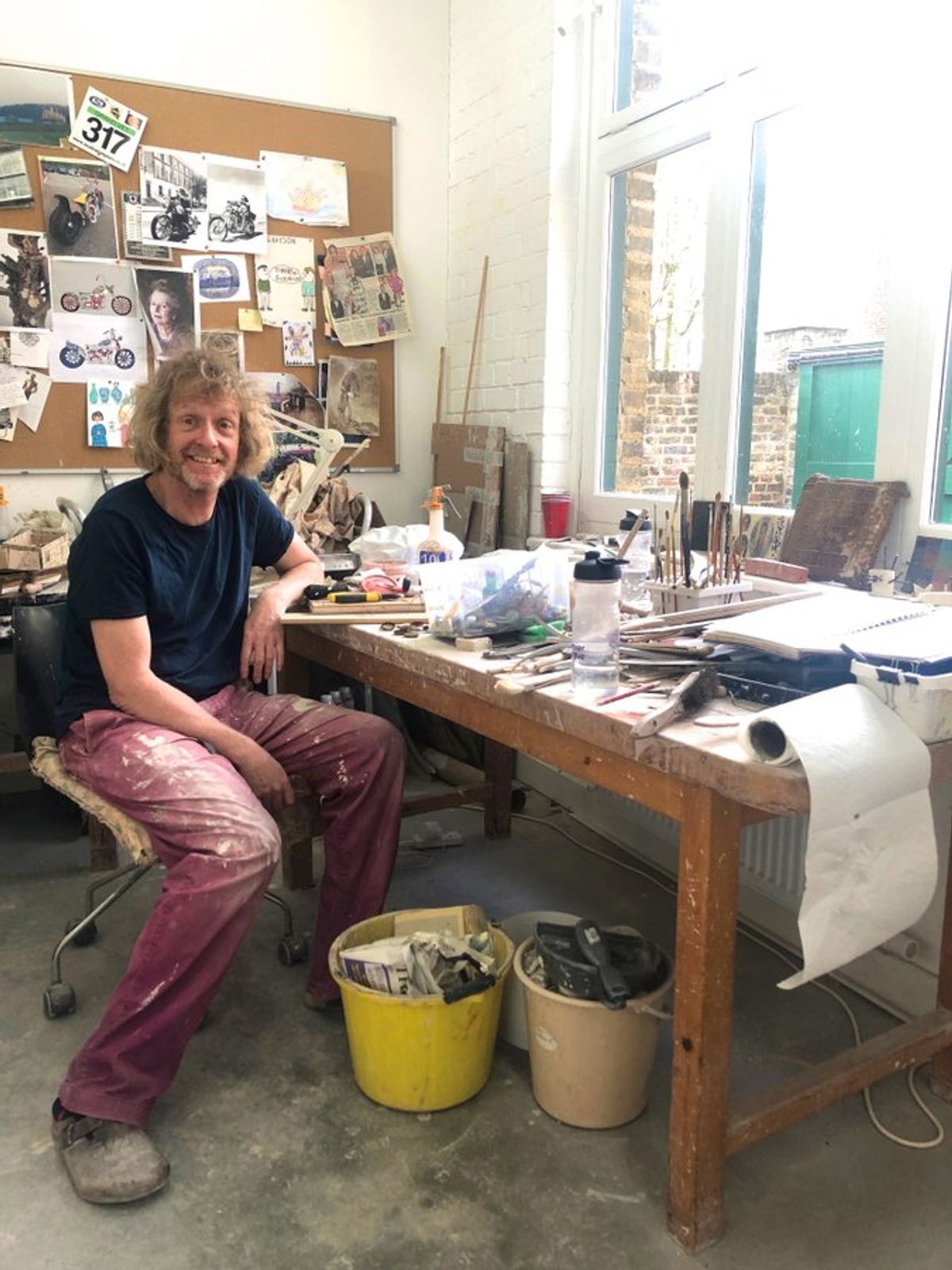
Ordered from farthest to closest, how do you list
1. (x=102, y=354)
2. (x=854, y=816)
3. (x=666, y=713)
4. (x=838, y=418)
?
(x=102, y=354) < (x=838, y=418) < (x=666, y=713) < (x=854, y=816)

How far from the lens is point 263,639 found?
2057mm

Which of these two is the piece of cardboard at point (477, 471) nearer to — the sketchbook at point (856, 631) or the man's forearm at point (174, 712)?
the man's forearm at point (174, 712)

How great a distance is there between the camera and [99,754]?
5.88 feet

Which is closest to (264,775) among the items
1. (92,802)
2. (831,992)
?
(92,802)

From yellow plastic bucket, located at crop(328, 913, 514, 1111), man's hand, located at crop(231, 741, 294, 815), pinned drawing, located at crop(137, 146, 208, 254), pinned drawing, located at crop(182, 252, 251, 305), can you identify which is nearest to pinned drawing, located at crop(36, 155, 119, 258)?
pinned drawing, located at crop(137, 146, 208, 254)

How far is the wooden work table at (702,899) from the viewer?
125cm

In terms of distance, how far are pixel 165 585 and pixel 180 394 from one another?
0.37 m

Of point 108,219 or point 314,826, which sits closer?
point 314,826

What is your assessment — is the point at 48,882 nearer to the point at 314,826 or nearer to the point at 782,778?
the point at 314,826

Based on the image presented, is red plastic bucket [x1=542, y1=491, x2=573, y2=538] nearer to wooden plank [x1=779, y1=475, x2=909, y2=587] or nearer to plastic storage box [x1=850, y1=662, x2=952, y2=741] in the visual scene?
wooden plank [x1=779, y1=475, x2=909, y2=587]

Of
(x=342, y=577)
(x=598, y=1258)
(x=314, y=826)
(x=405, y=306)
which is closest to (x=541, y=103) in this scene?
(x=405, y=306)

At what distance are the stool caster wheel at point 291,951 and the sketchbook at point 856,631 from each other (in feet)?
4.03

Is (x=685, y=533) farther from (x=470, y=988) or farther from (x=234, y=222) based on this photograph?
(x=234, y=222)

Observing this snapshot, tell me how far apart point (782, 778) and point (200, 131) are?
298 centimetres
